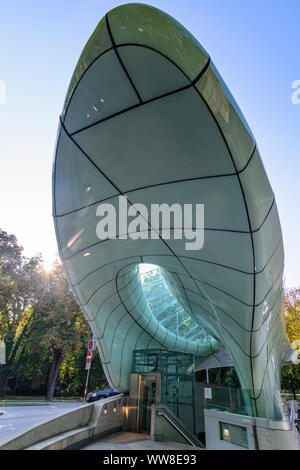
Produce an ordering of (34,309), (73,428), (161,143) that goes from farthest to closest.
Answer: (34,309)
(73,428)
(161,143)

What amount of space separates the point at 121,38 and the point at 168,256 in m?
5.60

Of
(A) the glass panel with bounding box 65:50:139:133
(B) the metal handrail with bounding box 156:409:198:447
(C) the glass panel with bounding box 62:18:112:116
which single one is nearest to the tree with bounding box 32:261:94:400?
(B) the metal handrail with bounding box 156:409:198:447

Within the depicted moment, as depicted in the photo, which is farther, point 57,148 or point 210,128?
point 57,148

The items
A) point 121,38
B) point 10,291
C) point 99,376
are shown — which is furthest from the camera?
point 99,376

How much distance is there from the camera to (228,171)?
4301mm

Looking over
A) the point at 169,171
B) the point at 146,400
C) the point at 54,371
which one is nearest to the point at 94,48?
the point at 169,171

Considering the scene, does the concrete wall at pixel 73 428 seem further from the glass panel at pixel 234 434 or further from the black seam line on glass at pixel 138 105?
the black seam line on glass at pixel 138 105

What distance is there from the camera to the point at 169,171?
4828mm

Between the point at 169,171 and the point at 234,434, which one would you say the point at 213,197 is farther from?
the point at 234,434

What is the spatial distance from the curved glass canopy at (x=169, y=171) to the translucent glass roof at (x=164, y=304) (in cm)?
615

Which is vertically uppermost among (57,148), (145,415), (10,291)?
(10,291)

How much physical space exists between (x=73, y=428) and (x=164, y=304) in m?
9.60

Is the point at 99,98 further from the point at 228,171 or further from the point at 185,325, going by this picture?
the point at 185,325

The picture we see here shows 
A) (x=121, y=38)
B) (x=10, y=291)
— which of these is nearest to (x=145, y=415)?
(x=121, y=38)
